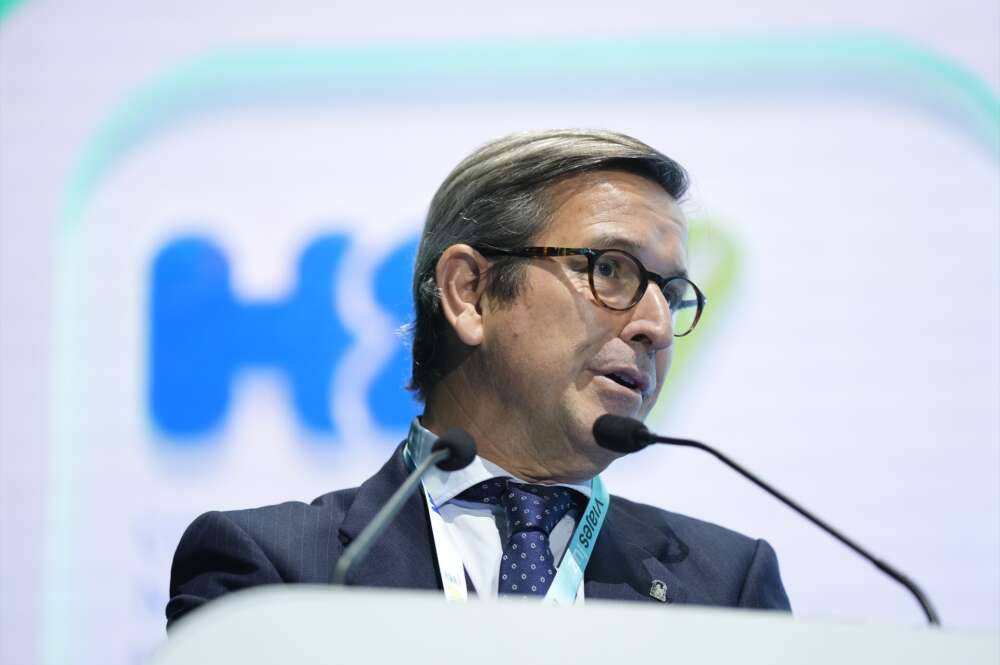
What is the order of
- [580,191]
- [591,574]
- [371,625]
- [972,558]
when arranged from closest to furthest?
[371,625] → [591,574] → [580,191] → [972,558]

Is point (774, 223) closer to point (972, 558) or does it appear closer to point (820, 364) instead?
point (820, 364)

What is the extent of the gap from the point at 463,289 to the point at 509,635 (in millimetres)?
1237

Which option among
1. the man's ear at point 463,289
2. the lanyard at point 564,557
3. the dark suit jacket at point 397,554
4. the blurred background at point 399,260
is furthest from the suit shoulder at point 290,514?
the blurred background at point 399,260

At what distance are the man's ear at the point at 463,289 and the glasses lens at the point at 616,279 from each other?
0.24m

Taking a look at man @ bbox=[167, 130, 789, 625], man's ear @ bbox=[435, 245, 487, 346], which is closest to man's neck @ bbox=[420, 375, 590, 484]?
man @ bbox=[167, 130, 789, 625]

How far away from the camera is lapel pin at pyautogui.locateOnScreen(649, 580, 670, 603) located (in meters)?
2.03

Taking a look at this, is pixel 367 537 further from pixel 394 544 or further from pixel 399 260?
pixel 399 260

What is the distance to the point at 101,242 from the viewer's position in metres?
2.70

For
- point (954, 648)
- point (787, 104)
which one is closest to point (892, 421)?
point (787, 104)

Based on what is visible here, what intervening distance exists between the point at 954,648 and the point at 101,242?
2150 mm

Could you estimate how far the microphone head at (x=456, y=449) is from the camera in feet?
5.49

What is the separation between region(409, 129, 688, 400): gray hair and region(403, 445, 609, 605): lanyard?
404 millimetres

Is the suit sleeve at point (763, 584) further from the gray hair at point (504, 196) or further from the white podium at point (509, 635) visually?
the white podium at point (509, 635)

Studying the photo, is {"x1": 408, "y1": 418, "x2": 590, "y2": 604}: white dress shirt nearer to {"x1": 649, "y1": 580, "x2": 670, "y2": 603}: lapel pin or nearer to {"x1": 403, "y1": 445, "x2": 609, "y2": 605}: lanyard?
{"x1": 403, "y1": 445, "x2": 609, "y2": 605}: lanyard
